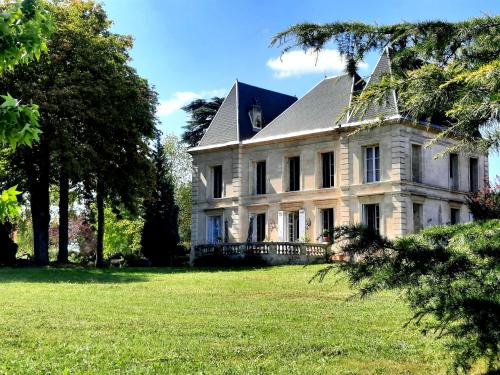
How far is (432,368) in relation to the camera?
7191 millimetres

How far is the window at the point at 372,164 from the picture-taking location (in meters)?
30.8

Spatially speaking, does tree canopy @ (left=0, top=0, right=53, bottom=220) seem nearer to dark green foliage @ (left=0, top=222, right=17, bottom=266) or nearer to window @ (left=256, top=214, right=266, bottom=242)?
dark green foliage @ (left=0, top=222, right=17, bottom=266)

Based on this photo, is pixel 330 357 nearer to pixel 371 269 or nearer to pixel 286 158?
pixel 371 269

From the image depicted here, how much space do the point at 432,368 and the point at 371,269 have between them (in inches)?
89.6

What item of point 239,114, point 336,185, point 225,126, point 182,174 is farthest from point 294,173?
point 182,174

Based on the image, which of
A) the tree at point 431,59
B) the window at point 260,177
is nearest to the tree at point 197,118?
the window at point 260,177

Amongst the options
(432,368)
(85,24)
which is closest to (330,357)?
(432,368)

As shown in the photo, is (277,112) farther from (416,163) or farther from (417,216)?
(417,216)

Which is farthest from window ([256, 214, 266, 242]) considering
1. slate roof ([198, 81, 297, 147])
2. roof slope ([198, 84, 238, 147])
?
roof slope ([198, 84, 238, 147])

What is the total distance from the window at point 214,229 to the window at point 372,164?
9285mm

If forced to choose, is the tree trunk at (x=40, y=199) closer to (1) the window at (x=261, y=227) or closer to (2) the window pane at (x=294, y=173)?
(1) the window at (x=261, y=227)

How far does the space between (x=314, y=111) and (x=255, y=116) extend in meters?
4.20

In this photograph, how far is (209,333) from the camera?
9070 mm

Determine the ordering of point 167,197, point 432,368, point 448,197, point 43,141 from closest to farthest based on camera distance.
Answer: point 432,368
point 43,141
point 448,197
point 167,197
